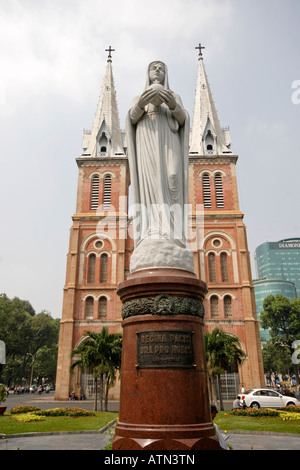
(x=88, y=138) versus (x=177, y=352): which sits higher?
(x=88, y=138)

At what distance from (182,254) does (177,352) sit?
4.46 feet

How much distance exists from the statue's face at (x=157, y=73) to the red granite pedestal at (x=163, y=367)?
3185 millimetres

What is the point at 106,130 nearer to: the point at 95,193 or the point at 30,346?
the point at 95,193

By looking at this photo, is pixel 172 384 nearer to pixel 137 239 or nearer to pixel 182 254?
pixel 182 254

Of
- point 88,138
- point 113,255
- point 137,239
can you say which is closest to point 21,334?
point 113,255

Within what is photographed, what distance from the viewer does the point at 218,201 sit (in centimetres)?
3155

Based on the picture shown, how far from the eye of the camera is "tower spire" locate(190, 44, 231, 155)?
Result: 33.7m

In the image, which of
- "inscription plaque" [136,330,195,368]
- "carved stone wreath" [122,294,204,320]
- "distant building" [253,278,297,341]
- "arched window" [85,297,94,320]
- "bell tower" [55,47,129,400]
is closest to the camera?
"inscription plaque" [136,330,195,368]

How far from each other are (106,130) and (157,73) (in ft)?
98.8

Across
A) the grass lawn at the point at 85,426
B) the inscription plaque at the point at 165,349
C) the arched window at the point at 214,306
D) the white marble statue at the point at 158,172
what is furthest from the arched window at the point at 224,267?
the inscription plaque at the point at 165,349

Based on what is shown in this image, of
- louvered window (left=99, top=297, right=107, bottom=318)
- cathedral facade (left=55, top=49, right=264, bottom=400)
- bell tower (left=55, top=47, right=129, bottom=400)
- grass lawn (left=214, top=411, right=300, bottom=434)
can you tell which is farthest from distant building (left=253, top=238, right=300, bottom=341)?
grass lawn (left=214, top=411, right=300, bottom=434)

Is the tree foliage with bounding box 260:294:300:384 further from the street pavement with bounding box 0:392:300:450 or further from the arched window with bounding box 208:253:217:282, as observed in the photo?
the street pavement with bounding box 0:392:300:450

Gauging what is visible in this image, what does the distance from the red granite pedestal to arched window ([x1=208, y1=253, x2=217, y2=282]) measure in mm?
24535

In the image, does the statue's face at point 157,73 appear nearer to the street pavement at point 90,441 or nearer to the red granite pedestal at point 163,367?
the red granite pedestal at point 163,367
